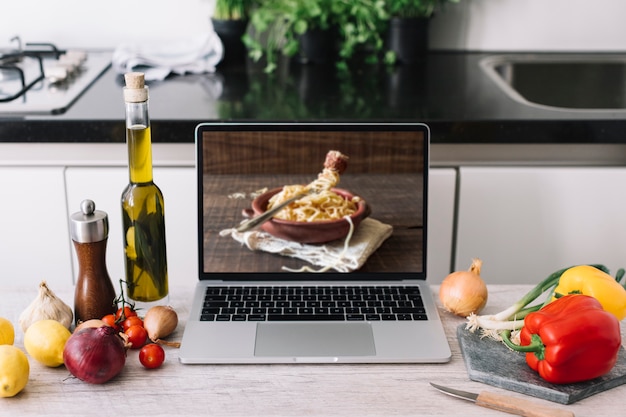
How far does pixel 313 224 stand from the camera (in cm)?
133

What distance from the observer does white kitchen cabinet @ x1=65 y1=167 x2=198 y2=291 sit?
6.04 ft

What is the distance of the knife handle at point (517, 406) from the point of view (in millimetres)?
961

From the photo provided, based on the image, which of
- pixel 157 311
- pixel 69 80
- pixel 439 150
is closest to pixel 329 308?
pixel 157 311

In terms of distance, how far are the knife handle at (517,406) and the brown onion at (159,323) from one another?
0.42 metres

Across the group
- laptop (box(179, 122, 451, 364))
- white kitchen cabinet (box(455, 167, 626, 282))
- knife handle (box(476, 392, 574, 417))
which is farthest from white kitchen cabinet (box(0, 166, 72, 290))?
knife handle (box(476, 392, 574, 417))

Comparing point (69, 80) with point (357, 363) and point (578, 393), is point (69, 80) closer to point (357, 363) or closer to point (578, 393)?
point (357, 363)

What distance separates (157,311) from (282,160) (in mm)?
399

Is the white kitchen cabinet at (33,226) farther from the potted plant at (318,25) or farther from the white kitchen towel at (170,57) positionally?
the potted plant at (318,25)

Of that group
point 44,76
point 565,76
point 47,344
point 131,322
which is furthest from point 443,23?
point 47,344

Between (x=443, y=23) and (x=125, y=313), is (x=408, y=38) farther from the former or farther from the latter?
(x=125, y=313)

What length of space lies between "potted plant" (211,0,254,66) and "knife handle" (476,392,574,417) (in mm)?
1551

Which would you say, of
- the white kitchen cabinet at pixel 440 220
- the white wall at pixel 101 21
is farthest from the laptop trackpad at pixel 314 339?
the white wall at pixel 101 21

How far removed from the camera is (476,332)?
3.79 feet

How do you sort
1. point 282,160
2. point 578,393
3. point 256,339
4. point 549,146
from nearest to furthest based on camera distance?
point 578,393 < point 256,339 < point 282,160 < point 549,146
